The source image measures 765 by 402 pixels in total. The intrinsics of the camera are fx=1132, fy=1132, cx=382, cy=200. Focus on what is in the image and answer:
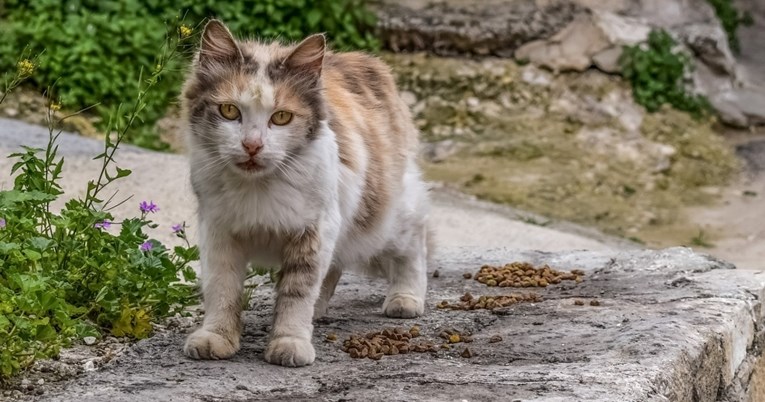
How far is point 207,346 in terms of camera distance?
11.7ft

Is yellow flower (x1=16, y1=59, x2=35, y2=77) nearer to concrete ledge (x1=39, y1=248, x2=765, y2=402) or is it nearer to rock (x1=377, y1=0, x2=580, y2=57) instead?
concrete ledge (x1=39, y1=248, x2=765, y2=402)

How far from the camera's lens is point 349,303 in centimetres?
471

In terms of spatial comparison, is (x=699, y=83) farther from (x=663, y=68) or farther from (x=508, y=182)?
(x=508, y=182)

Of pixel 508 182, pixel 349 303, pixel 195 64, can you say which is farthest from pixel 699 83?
pixel 195 64

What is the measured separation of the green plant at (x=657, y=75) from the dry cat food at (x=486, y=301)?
7311 mm

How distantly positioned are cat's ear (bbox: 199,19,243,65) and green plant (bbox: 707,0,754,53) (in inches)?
424

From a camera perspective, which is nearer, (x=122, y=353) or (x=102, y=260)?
(x=122, y=353)

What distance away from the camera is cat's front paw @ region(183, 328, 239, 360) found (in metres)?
3.57

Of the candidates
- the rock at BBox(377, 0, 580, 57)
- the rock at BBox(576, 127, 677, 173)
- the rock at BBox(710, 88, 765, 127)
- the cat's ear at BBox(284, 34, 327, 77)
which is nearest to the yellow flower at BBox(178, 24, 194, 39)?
the cat's ear at BBox(284, 34, 327, 77)

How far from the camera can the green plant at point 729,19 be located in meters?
13.4

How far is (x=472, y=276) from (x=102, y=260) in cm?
186

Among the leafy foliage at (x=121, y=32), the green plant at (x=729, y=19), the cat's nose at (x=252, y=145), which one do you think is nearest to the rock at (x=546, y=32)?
the leafy foliage at (x=121, y=32)

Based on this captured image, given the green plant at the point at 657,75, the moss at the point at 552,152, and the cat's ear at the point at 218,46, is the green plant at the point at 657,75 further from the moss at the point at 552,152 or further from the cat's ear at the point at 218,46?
the cat's ear at the point at 218,46

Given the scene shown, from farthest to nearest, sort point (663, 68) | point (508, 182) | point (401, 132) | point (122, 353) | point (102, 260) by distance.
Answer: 1. point (663, 68)
2. point (508, 182)
3. point (401, 132)
4. point (102, 260)
5. point (122, 353)
